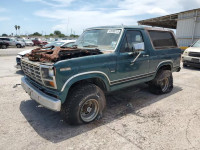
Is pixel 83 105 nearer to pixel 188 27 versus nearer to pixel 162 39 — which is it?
pixel 162 39

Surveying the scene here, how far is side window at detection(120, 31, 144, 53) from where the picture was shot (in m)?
3.80

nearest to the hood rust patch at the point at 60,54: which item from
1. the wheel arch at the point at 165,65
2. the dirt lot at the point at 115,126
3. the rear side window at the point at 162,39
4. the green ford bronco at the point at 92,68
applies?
the green ford bronco at the point at 92,68

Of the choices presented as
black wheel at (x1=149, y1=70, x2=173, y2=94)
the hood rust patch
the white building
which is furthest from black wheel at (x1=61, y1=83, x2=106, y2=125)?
the white building

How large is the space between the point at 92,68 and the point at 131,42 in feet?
4.59

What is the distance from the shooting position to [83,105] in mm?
3291

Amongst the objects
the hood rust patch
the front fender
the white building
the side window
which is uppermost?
the white building

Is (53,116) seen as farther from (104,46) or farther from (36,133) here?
(104,46)

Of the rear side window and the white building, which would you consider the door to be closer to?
the rear side window

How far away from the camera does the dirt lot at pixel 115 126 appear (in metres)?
2.81

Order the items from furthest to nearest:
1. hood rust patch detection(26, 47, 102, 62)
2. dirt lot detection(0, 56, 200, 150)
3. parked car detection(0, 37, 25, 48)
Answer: parked car detection(0, 37, 25, 48) < hood rust patch detection(26, 47, 102, 62) < dirt lot detection(0, 56, 200, 150)

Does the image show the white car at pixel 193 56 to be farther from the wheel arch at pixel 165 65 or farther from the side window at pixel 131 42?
the side window at pixel 131 42

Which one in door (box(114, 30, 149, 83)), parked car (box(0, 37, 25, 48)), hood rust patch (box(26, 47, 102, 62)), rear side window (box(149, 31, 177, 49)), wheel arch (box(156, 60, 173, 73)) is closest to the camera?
hood rust patch (box(26, 47, 102, 62))

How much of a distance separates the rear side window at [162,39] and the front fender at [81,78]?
206 cm

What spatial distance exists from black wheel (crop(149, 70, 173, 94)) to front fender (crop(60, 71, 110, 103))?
209cm
